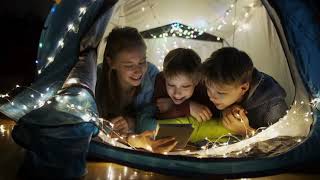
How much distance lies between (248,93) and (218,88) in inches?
5.5

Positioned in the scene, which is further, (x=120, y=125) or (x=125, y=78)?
(x=125, y=78)

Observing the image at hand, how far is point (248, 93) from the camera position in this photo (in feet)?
7.61

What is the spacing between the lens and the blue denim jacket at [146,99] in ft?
7.64

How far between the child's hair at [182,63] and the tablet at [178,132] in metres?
0.23

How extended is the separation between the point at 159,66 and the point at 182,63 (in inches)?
5.0

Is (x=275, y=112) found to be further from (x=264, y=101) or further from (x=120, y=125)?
(x=120, y=125)

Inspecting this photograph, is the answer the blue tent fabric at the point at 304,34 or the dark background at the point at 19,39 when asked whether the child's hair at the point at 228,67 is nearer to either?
the blue tent fabric at the point at 304,34

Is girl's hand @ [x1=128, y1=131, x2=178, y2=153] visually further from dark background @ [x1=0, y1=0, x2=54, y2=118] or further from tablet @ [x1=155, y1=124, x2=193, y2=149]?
dark background @ [x1=0, y1=0, x2=54, y2=118]

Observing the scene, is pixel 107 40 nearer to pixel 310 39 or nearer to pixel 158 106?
pixel 158 106

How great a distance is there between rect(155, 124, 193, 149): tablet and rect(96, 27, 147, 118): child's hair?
22 cm

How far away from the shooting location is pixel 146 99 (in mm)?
2383

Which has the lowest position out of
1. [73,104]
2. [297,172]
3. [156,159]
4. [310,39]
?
[297,172]

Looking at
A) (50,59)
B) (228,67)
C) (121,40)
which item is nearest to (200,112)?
(228,67)

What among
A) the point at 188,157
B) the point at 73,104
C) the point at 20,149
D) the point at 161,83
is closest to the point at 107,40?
the point at 161,83
